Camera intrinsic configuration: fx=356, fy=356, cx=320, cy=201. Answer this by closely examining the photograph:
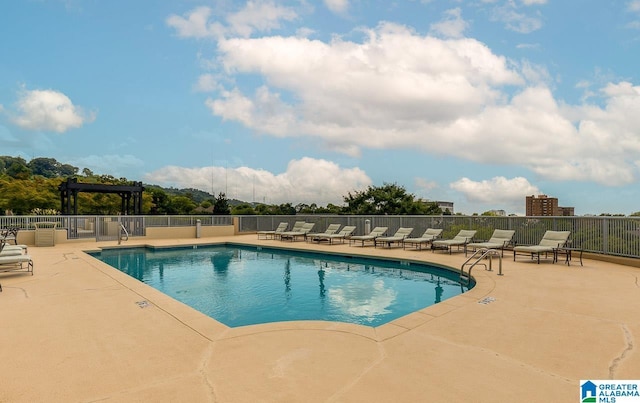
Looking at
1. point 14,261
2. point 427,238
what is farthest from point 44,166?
point 427,238

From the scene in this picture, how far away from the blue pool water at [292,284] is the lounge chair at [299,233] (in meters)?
3.14

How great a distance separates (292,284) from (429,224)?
7.65m

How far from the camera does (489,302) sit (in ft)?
18.0

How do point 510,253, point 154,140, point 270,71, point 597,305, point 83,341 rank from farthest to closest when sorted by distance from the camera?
point 154,140, point 270,71, point 510,253, point 597,305, point 83,341

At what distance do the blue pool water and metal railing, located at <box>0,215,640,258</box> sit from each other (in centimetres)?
392

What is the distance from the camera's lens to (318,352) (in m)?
3.57

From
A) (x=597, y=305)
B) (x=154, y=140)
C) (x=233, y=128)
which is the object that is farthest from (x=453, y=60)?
(x=154, y=140)

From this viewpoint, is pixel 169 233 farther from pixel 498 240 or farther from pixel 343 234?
pixel 498 240

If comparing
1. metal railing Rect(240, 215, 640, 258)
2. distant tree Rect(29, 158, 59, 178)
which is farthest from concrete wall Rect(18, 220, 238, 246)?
distant tree Rect(29, 158, 59, 178)

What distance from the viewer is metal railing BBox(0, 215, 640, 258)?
9742 mm

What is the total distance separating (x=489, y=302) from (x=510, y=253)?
7.43 m

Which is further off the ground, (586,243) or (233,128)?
(233,128)

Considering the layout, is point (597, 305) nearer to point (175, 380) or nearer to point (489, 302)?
point (489, 302)

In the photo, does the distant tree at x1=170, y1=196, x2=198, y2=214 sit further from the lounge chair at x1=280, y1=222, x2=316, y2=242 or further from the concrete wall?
the lounge chair at x1=280, y1=222, x2=316, y2=242
